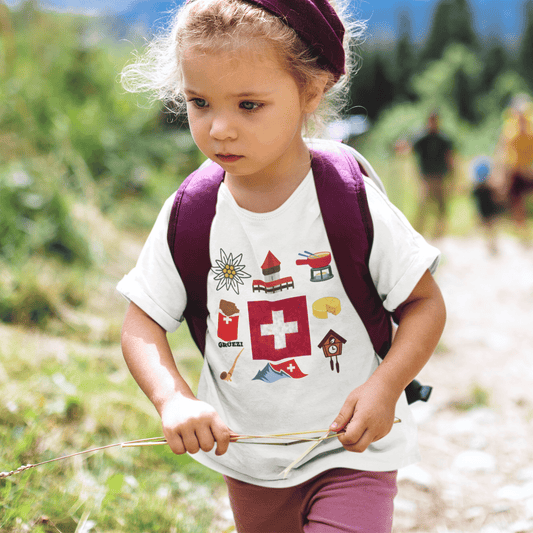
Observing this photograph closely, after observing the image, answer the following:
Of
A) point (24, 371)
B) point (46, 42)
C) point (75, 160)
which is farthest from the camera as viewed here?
point (46, 42)

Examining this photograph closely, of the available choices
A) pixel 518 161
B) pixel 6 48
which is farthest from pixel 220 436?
pixel 518 161

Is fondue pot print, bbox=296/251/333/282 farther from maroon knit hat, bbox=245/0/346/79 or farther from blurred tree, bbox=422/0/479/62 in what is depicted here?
blurred tree, bbox=422/0/479/62

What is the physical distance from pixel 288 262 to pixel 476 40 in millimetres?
20808

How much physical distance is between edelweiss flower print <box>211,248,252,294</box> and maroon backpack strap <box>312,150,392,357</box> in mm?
258

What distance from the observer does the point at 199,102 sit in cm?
150

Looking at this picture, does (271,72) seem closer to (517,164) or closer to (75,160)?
(75,160)

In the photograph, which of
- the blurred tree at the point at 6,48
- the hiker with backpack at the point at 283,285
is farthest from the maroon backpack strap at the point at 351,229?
the blurred tree at the point at 6,48

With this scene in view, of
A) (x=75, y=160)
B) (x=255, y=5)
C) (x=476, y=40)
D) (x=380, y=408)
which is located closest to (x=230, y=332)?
(x=380, y=408)

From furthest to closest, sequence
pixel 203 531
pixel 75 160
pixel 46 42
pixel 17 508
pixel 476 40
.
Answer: pixel 476 40, pixel 46 42, pixel 75 160, pixel 203 531, pixel 17 508

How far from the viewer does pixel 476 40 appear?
19.9 m

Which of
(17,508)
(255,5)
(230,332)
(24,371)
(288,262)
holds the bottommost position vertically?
(17,508)

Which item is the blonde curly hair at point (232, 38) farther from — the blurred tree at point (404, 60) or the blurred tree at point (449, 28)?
the blurred tree at point (449, 28)

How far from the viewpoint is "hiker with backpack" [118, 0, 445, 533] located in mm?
1456

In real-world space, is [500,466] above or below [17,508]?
below
